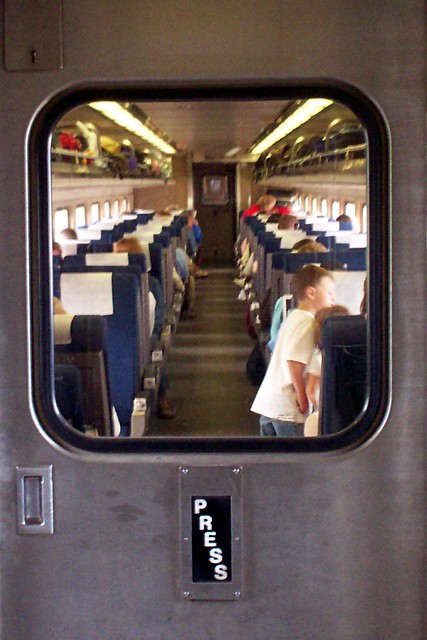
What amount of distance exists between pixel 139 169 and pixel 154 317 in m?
0.36

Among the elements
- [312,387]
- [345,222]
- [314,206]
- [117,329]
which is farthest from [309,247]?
[117,329]

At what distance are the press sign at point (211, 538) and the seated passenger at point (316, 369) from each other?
227 mm

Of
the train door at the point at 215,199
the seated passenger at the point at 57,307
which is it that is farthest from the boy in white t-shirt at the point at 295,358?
the seated passenger at the point at 57,307

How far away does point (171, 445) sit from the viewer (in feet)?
6.28

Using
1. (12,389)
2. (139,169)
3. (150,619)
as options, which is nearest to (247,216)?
(139,169)

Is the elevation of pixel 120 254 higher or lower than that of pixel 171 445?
higher

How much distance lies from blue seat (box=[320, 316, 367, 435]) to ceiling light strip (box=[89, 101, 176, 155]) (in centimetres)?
53

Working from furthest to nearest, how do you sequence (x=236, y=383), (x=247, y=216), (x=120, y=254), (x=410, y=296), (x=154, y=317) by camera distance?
1. (x=120, y=254)
2. (x=154, y=317)
3. (x=247, y=216)
4. (x=236, y=383)
5. (x=410, y=296)

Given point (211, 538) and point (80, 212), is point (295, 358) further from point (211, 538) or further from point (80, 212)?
point (80, 212)

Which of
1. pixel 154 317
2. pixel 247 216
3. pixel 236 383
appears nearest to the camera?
pixel 236 383

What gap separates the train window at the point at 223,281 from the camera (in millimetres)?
1881

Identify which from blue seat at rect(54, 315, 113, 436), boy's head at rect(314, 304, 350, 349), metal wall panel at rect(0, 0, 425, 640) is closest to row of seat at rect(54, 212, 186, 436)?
blue seat at rect(54, 315, 113, 436)

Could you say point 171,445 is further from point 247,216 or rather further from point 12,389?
point 247,216

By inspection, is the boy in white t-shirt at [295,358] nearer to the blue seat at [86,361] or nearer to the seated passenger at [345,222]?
the seated passenger at [345,222]
